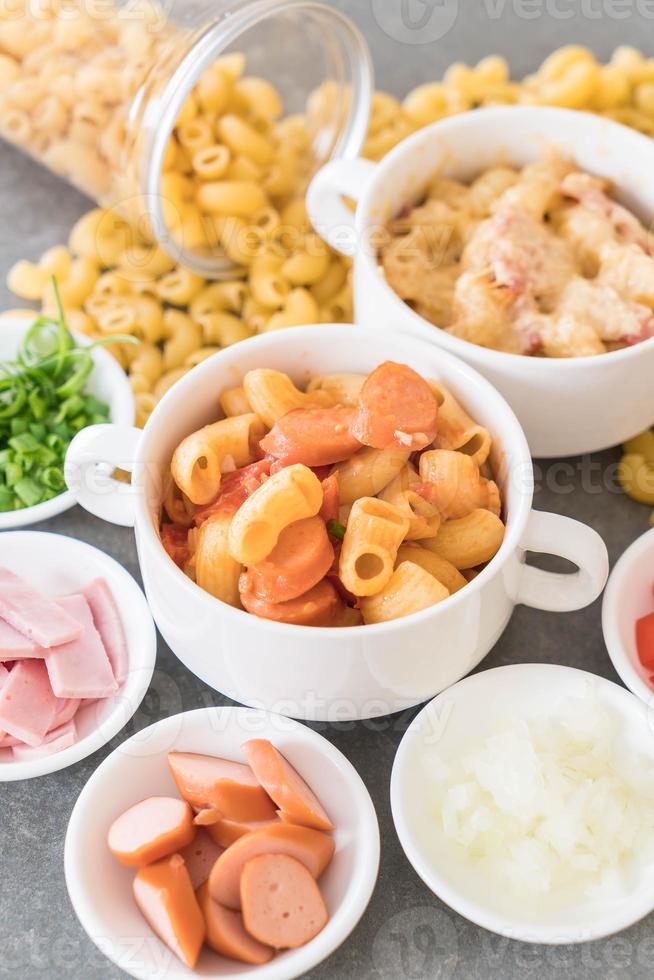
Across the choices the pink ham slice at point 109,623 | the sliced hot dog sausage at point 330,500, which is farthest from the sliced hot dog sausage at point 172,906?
the sliced hot dog sausage at point 330,500

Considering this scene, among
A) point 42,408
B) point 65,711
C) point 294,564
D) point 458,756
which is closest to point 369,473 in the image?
point 294,564

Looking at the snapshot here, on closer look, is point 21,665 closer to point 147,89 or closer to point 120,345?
point 120,345

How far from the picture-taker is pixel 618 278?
1.42 meters

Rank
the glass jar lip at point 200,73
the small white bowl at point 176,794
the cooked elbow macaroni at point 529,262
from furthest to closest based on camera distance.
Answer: the glass jar lip at point 200,73, the cooked elbow macaroni at point 529,262, the small white bowl at point 176,794

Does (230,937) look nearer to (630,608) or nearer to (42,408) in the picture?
(630,608)

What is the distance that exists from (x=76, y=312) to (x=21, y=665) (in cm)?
62

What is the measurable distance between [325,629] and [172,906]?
0.96ft

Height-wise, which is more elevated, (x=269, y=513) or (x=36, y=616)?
(x=269, y=513)

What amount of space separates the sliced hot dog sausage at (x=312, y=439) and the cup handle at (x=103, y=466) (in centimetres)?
15

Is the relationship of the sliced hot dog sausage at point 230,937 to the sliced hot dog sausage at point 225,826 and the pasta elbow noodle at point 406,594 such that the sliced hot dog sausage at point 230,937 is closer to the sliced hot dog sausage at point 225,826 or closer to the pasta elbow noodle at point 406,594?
the sliced hot dog sausage at point 225,826

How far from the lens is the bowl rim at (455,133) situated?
1.32m

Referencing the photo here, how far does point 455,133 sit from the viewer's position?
157 cm

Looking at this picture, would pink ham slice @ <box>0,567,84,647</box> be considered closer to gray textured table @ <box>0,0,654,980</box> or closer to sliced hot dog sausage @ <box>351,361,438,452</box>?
gray textured table @ <box>0,0,654,980</box>

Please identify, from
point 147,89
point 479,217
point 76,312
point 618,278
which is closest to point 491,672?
Result: point 618,278
